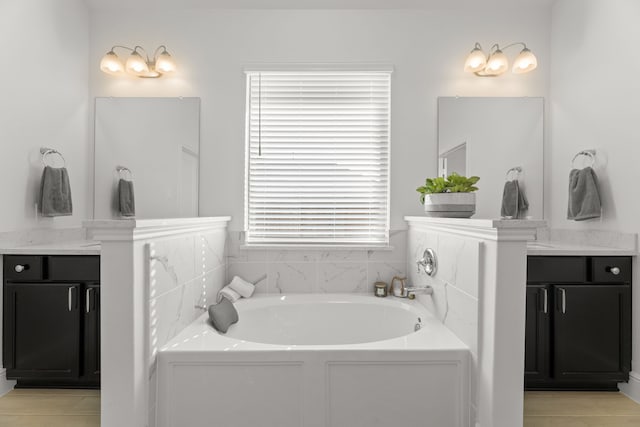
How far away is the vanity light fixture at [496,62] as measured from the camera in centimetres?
268

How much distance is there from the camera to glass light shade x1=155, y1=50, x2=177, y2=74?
270 centimetres

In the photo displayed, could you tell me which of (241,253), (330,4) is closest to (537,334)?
(241,253)

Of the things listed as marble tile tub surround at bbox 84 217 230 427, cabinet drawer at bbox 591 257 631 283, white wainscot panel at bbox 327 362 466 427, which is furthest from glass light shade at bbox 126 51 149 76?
cabinet drawer at bbox 591 257 631 283

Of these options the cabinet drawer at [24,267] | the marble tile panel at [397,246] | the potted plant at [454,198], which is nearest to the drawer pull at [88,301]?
the cabinet drawer at [24,267]

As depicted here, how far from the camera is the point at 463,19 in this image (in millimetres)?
2791

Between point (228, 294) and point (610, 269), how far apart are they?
7.83 feet

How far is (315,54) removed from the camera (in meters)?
2.77

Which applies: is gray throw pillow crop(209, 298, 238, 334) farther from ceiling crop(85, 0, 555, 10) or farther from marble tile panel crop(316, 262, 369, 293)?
ceiling crop(85, 0, 555, 10)

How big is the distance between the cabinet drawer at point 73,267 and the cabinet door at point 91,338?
8 centimetres

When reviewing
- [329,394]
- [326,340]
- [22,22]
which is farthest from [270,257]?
[22,22]

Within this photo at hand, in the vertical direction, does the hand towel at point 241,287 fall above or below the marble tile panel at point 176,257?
below

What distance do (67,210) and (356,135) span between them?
2.06 metres

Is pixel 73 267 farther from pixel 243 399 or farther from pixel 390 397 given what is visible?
pixel 390 397

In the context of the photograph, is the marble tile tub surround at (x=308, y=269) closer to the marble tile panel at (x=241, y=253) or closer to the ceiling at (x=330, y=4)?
the marble tile panel at (x=241, y=253)
